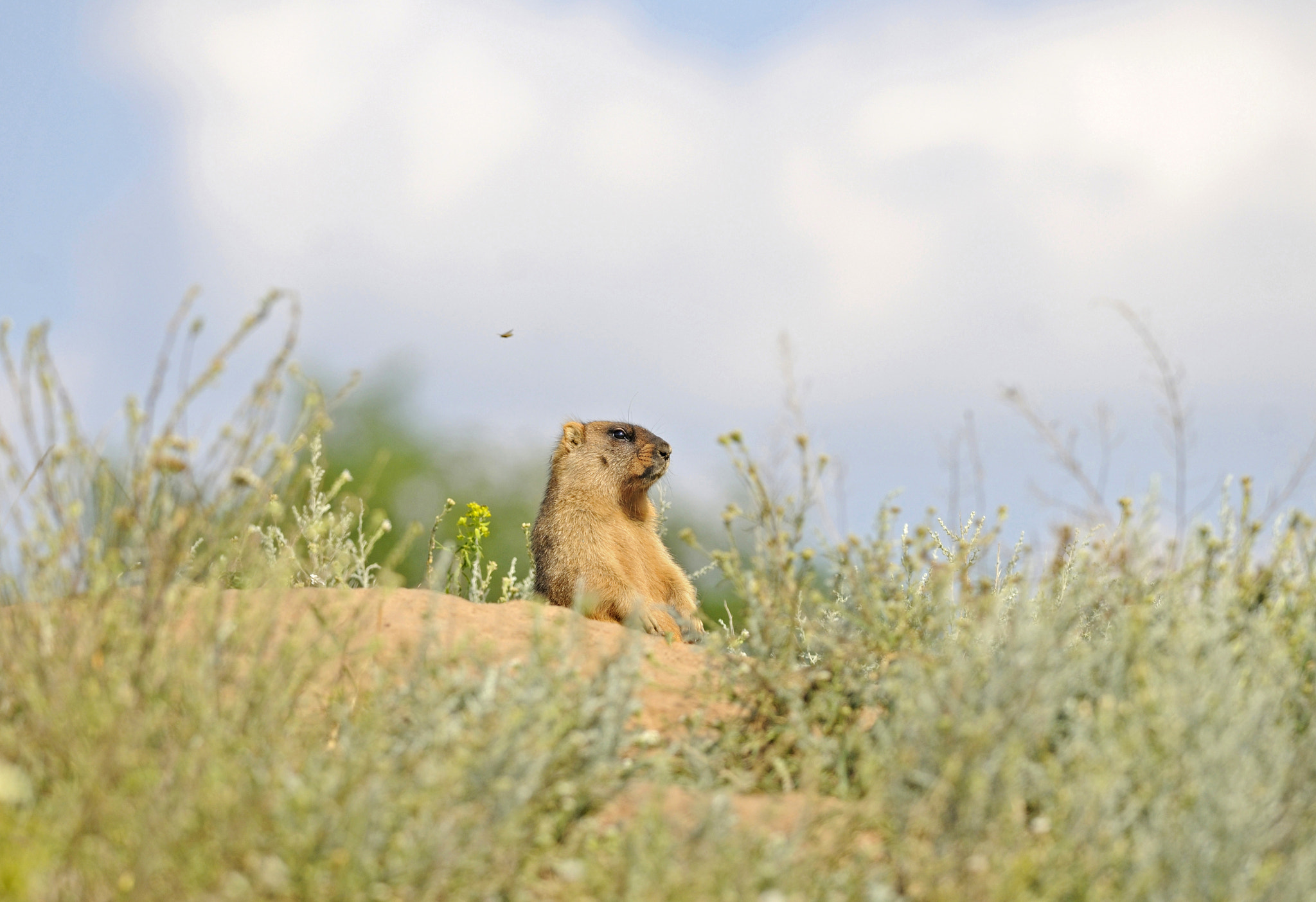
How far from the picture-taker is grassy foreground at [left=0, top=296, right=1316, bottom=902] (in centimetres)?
313

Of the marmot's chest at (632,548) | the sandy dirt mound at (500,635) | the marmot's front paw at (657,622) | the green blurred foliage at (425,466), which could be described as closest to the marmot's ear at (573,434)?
the marmot's chest at (632,548)

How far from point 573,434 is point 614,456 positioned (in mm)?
378

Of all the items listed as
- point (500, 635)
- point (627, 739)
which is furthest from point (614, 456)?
point (627, 739)

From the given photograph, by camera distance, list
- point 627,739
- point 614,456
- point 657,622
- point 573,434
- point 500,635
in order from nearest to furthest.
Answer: point 627,739 → point 500,635 → point 657,622 → point 614,456 → point 573,434

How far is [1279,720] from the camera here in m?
4.41

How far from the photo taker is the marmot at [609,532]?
289 inches

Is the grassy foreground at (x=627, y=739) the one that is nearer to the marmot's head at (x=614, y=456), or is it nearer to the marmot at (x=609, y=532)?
the marmot at (x=609, y=532)

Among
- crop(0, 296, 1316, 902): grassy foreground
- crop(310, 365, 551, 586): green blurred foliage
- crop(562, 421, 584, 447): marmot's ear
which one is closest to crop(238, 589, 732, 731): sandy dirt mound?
crop(0, 296, 1316, 902): grassy foreground

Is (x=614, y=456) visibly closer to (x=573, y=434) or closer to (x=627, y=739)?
(x=573, y=434)

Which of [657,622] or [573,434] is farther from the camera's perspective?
[573,434]

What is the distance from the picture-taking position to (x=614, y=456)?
8.22m

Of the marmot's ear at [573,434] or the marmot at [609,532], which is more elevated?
the marmot's ear at [573,434]

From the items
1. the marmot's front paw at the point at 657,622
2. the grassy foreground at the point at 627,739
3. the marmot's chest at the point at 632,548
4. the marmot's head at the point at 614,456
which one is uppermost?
the marmot's head at the point at 614,456

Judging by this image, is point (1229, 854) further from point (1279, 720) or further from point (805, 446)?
point (805, 446)
